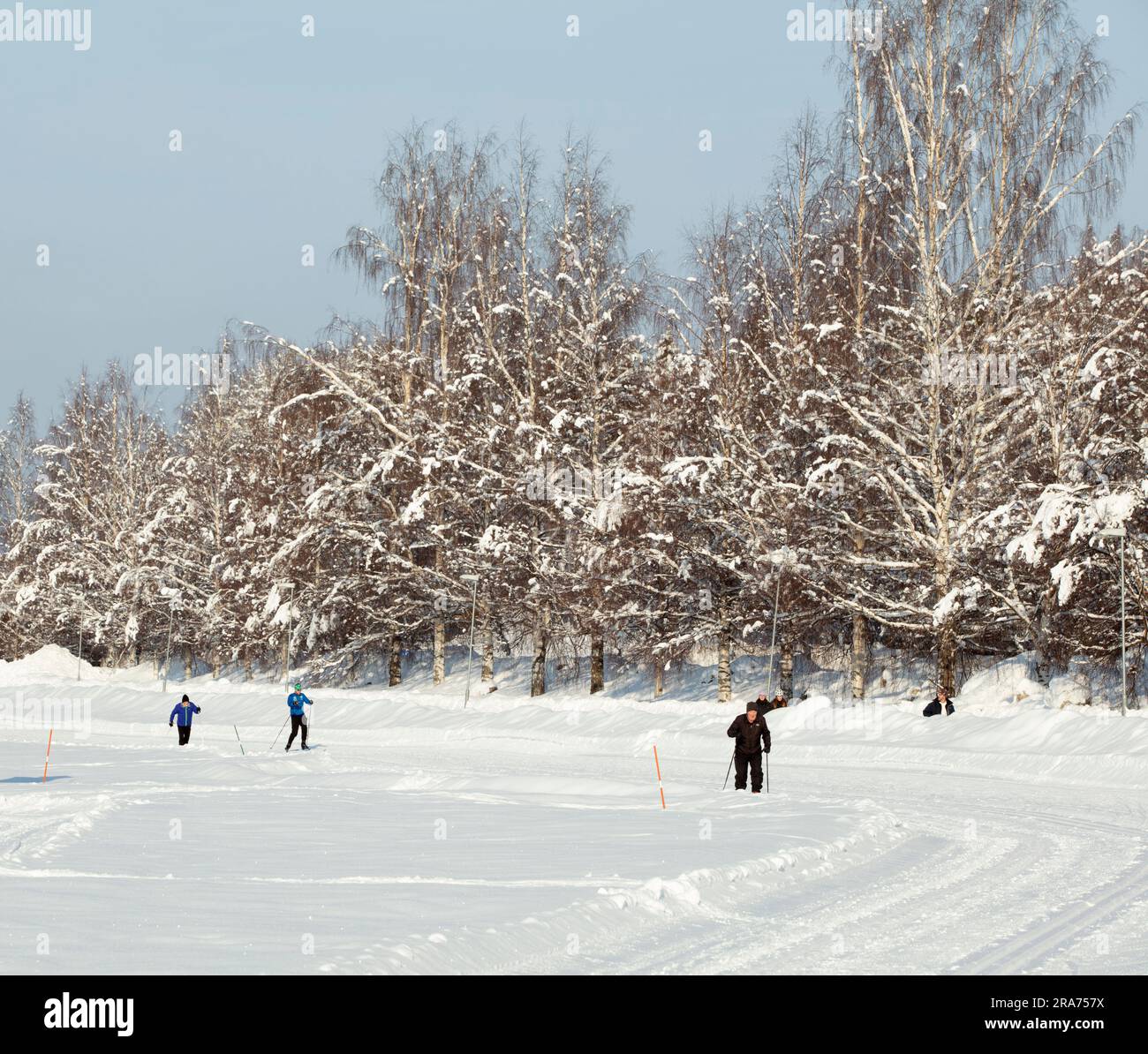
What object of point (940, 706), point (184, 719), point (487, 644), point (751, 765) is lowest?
point (184, 719)

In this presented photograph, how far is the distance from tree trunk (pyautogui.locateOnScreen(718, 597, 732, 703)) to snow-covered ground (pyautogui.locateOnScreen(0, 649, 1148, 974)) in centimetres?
483

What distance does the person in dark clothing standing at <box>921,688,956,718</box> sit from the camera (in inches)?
1145

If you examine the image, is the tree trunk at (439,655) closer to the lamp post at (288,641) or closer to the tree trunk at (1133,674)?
the lamp post at (288,641)

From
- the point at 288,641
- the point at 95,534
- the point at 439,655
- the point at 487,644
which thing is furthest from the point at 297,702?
the point at 95,534

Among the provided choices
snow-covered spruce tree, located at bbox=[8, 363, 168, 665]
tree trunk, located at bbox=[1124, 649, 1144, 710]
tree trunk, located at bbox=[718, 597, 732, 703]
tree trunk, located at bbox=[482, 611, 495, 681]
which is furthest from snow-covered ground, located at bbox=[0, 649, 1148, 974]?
snow-covered spruce tree, located at bbox=[8, 363, 168, 665]

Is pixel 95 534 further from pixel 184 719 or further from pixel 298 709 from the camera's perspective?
pixel 298 709

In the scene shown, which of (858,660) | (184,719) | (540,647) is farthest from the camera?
(540,647)

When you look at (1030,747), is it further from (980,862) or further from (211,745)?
(211,745)

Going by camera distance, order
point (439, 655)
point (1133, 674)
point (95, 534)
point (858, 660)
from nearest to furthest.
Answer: point (1133, 674) < point (858, 660) < point (439, 655) < point (95, 534)

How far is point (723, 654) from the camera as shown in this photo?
36.8 meters

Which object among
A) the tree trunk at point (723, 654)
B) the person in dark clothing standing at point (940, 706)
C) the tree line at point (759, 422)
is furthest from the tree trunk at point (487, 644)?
the person in dark clothing standing at point (940, 706)

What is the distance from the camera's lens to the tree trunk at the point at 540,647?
40562 millimetres

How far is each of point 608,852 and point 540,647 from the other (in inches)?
1120
